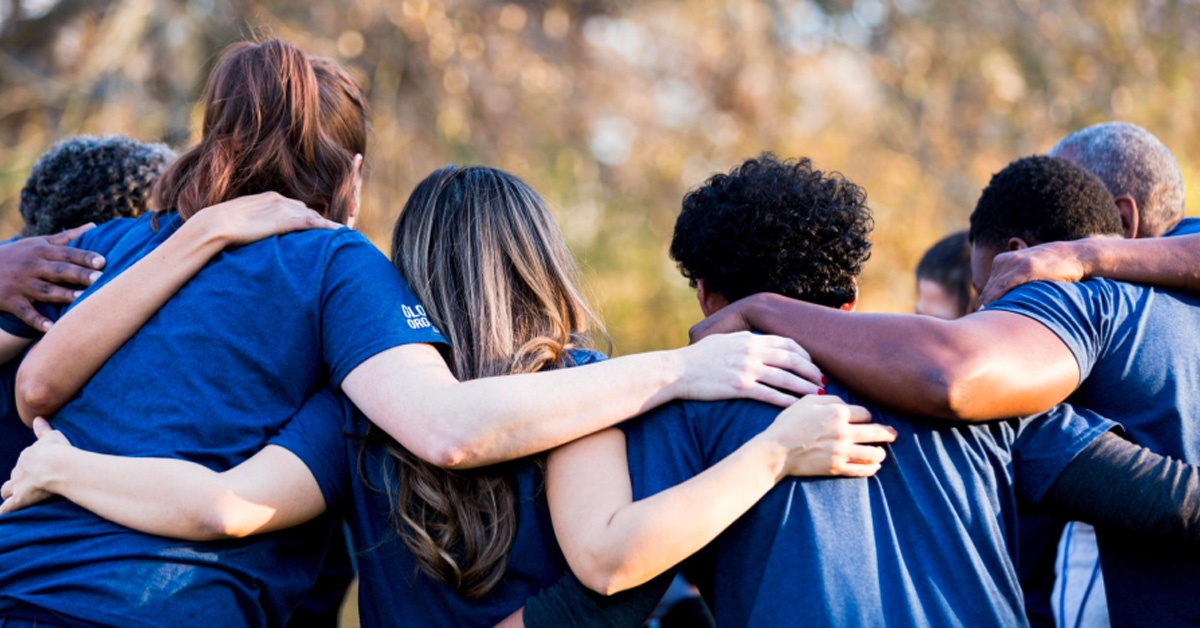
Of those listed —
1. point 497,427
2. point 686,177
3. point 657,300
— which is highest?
point 497,427

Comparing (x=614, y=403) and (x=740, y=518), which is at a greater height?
(x=614, y=403)

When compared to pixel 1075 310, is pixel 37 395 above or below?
below

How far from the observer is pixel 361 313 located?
2326 millimetres

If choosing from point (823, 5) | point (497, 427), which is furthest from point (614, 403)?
point (823, 5)

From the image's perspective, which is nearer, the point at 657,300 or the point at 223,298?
the point at 223,298

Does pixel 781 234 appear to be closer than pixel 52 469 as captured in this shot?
No

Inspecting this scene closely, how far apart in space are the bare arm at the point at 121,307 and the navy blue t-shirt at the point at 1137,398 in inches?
66.9

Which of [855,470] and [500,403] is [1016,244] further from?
[500,403]

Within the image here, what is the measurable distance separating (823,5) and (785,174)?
759 cm

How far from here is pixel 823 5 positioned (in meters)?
9.46

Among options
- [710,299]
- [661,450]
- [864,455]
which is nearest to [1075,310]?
[864,455]

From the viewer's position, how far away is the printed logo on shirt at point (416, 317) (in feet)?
7.68

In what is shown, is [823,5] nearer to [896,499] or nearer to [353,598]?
[353,598]

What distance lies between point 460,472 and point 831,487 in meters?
0.76
